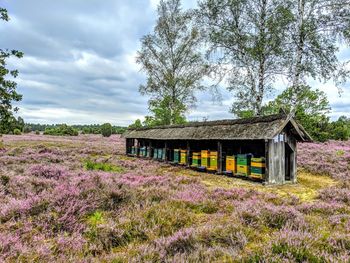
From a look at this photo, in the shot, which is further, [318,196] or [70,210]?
[318,196]

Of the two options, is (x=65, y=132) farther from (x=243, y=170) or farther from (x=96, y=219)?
(x=96, y=219)

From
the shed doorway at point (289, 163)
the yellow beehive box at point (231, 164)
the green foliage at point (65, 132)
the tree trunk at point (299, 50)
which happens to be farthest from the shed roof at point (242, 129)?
the green foliage at point (65, 132)

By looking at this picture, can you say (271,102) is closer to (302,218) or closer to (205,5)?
(205,5)

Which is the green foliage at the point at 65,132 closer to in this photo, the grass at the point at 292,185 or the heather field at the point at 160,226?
the grass at the point at 292,185

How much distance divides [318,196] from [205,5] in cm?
1470

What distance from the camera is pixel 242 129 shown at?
1220 centimetres

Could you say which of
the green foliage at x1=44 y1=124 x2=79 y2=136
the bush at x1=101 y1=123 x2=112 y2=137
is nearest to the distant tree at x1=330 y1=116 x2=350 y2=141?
the bush at x1=101 y1=123 x2=112 y2=137

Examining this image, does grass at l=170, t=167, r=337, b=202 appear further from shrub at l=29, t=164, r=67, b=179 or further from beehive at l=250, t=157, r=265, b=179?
shrub at l=29, t=164, r=67, b=179

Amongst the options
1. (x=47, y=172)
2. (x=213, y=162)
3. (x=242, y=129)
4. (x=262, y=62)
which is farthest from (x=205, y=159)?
(x=47, y=172)

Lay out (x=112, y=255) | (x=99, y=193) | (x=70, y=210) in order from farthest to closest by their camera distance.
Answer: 1. (x=99, y=193)
2. (x=70, y=210)
3. (x=112, y=255)

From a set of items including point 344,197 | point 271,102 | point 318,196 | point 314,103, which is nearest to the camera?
point 344,197

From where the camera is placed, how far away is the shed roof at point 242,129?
426 inches

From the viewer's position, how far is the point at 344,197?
797 cm

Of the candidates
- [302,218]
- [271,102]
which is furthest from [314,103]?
[302,218]
